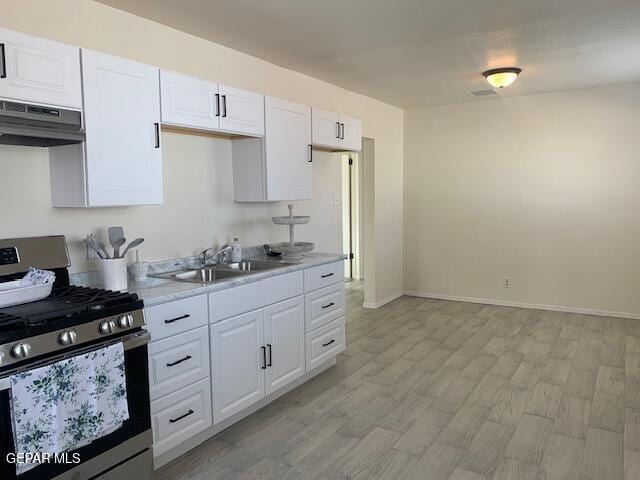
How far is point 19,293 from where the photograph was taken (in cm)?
206

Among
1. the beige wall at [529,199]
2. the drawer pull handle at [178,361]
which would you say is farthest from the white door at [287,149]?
the beige wall at [529,199]

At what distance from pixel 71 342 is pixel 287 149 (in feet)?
7.15

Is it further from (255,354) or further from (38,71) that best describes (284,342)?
(38,71)

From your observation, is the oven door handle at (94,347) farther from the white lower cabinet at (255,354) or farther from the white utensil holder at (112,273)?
the white lower cabinet at (255,354)

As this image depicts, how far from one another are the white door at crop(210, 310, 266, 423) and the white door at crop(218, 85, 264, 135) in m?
1.19

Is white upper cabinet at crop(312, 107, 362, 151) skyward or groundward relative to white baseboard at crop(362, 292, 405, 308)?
skyward

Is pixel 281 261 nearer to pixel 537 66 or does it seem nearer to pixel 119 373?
pixel 119 373

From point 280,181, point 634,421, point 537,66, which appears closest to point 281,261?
point 280,181

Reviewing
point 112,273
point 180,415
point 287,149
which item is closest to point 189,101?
point 287,149

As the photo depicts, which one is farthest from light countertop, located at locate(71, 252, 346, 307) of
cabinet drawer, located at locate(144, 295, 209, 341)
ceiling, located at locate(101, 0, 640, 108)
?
ceiling, located at locate(101, 0, 640, 108)

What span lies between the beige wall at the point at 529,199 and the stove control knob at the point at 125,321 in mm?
4704

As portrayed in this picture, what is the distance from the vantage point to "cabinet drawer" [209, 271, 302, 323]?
109 inches

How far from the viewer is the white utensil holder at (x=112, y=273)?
2516 millimetres

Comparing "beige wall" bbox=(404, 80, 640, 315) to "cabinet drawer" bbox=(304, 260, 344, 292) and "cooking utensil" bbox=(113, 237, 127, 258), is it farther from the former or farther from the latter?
"cooking utensil" bbox=(113, 237, 127, 258)
